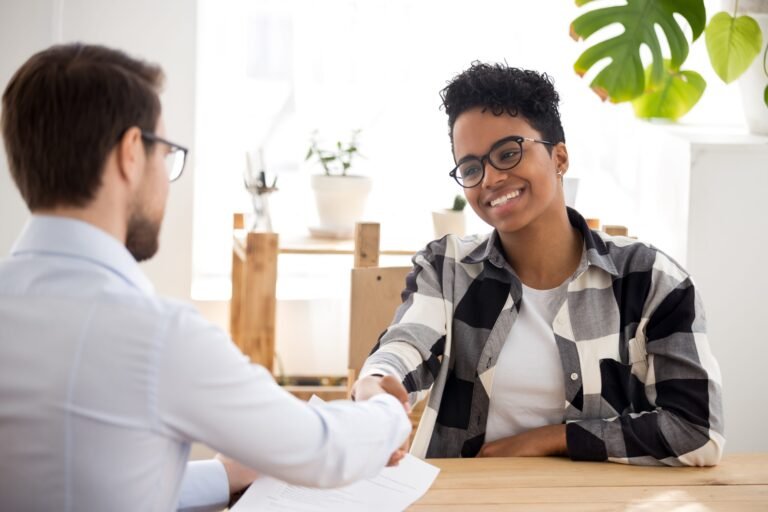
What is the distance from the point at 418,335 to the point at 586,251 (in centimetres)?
34

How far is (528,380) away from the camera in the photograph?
1.78 meters

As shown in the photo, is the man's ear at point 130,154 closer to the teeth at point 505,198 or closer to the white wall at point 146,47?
the teeth at point 505,198

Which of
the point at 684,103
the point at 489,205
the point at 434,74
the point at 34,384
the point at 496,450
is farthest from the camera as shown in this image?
the point at 434,74

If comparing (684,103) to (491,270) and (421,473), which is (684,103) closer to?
(491,270)

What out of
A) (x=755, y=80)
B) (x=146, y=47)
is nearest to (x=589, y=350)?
(x=755, y=80)

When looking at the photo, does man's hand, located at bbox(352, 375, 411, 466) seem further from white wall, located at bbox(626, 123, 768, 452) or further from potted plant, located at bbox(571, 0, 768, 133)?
white wall, located at bbox(626, 123, 768, 452)

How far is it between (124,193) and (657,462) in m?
0.99

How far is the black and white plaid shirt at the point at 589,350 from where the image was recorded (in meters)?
1.64

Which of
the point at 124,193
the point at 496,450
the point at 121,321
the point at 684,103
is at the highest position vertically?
the point at 684,103

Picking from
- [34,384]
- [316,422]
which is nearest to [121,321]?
[34,384]

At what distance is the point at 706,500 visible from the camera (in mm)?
1463

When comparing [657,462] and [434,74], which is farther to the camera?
[434,74]

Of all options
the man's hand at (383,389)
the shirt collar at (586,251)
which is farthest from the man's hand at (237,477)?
the shirt collar at (586,251)

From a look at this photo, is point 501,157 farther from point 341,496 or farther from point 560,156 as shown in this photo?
point 341,496
